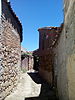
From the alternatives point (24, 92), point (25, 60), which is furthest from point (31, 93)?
point (25, 60)

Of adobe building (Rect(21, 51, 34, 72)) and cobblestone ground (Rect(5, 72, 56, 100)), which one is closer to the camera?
cobblestone ground (Rect(5, 72, 56, 100))

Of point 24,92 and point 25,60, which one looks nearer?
point 24,92

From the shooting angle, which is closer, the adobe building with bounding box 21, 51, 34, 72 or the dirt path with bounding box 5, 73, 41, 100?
the dirt path with bounding box 5, 73, 41, 100

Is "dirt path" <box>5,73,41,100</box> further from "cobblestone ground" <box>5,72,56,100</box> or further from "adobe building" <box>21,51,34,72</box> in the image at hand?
"adobe building" <box>21,51,34,72</box>

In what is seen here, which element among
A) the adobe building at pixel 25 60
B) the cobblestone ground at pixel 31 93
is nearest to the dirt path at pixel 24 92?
the cobblestone ground at pixel 31 93

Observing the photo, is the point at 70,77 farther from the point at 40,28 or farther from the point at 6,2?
the point at 40,28

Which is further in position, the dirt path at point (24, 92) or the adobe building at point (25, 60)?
the adobe building at point (25, 60)

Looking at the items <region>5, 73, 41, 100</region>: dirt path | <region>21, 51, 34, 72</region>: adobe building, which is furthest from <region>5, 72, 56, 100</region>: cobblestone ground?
<region>21, 51, 34, 72</region>: adobe building

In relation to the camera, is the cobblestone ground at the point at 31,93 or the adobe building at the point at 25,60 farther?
the adobe building at the point at 25,60

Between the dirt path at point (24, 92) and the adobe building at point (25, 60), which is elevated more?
the adobe building at point (25, 60)

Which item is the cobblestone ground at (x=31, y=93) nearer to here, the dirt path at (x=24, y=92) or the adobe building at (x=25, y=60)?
the dirt path at (x=24, y=92)

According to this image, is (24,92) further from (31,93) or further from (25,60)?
(25,60)

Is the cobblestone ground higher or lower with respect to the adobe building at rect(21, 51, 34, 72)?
lower

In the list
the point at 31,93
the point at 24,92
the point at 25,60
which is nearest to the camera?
the point at 31,93
